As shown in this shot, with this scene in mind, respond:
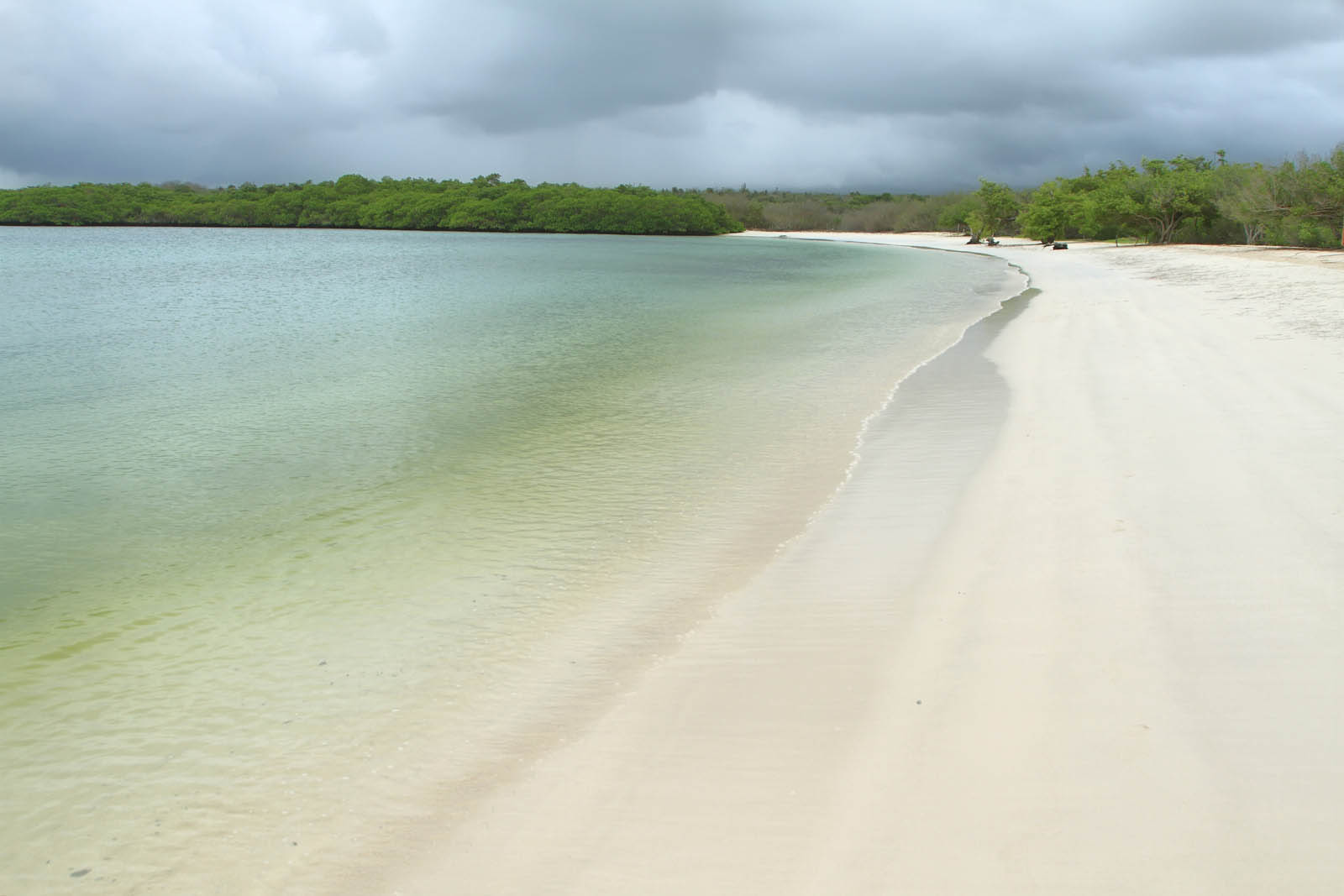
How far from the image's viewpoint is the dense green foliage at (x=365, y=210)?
138500 mm

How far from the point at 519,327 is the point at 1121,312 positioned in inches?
466

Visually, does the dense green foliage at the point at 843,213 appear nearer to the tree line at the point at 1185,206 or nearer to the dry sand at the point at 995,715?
the tree line at the point at 1185,206

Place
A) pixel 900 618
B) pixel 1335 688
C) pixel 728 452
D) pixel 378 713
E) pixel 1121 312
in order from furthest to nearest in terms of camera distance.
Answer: pixel 1121 312 → pixel 728 452 → pixel 900 618 → pixel 378 713 → pixel 1335 688

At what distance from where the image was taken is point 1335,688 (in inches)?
130

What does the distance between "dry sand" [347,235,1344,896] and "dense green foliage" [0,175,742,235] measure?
5642 inches

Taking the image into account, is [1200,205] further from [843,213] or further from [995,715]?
[843,213]

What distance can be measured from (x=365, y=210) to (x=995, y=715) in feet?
503

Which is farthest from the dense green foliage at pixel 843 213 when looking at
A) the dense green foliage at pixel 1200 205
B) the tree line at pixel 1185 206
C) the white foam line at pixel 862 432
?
the white foam line at pixel 862 432

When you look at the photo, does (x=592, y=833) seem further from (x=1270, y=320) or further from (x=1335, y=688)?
(x=1270, y=320)

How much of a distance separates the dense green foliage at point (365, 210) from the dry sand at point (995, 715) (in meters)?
143

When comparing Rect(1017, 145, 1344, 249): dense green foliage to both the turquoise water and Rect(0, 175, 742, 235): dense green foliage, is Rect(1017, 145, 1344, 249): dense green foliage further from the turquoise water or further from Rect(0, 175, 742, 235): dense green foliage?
Rect(0, 175, 742, 235): dense green foliage

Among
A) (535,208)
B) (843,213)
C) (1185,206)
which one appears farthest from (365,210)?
(1185,206)

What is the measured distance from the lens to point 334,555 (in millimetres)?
5707

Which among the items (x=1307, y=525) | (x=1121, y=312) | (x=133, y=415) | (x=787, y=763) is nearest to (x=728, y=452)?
(x=1307, y=525)
